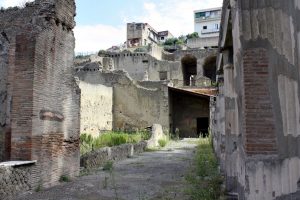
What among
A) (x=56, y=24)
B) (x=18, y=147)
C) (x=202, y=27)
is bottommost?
(x=18, y=147)

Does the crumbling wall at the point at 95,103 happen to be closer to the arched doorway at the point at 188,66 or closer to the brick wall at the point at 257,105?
the arched doorway at the point at 188,66

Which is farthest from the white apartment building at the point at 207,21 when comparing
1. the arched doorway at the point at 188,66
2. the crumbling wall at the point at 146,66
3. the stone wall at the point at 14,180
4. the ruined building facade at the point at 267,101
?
the ruined building facade at the point at 267,101

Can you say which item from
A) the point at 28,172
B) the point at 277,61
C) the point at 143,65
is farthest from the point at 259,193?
the point at 143,65

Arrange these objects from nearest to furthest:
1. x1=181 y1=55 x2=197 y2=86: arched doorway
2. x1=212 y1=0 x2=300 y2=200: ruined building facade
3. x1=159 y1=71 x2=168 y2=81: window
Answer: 1. x1=212 y1=0 x2=300 y2=200: ruined building facade
2. x1=159 y1=71 x2=168 y2=81: window
3. x1=181 y1=55 x2=197 y2=86: arched doorway

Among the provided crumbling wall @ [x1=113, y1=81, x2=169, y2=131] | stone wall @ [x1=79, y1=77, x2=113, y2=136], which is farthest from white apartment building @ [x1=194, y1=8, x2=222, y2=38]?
stone wall @ [x1=79, y1=77, x2=113, y2=136]

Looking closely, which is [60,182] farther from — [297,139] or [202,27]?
[202,27]

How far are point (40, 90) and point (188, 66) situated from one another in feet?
117

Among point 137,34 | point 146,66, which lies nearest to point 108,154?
point 146,66

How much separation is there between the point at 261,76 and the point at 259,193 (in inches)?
54.0

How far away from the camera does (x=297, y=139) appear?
509cm

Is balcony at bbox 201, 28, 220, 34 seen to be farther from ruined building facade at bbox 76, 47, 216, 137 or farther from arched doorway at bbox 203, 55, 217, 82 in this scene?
ruined building facade at bbox 76, 47, 216, 137

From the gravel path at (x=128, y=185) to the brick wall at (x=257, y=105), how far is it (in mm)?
3044

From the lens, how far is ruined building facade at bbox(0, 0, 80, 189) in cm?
802

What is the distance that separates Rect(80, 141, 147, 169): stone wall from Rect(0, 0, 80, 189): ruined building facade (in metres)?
Result: 1.08
